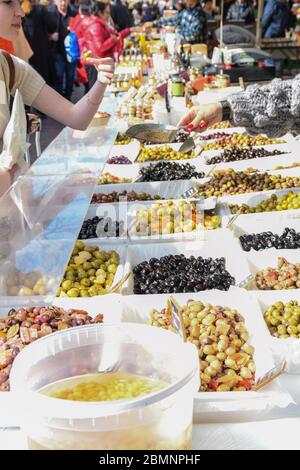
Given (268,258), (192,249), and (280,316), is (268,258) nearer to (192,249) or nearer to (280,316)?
(192,249)

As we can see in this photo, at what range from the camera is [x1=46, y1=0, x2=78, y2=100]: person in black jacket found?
8.56 m

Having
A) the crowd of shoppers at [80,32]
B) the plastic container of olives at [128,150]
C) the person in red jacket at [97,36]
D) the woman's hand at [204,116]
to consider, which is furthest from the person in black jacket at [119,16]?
the woman's hand at [204,116]

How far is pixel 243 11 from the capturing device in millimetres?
13055

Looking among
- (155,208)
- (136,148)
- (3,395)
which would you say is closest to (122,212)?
(155,208)

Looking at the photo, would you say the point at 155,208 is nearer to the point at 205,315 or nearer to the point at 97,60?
the point at 97,60

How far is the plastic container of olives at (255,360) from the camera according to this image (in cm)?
134

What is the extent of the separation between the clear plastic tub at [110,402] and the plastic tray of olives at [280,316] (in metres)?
0.57

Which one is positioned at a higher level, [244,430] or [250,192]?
[244,430]

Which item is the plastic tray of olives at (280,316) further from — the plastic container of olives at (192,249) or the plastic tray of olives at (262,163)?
the plastic tray of olives at (262,163)

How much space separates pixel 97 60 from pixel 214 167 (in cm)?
123

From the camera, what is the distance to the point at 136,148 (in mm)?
4078

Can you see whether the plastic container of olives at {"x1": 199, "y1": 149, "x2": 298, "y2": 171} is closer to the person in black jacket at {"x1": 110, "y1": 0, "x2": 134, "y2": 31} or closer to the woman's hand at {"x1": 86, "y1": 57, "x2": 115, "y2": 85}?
the woman's hand at {"x1": 86, "y1": 57, "x2": 115, "y2": 85}

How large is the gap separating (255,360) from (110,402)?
0.77 metres

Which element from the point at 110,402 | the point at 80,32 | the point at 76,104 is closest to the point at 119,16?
the point at 80,32
